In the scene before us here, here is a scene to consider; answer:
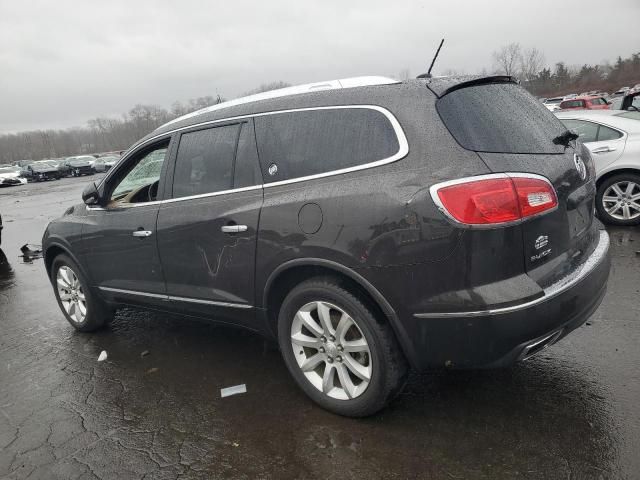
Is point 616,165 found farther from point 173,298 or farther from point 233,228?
point 173,298

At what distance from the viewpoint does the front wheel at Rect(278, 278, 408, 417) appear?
272 cm

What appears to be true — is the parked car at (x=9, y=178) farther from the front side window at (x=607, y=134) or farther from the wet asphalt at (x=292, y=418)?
the front side window at (x=607, y=134)

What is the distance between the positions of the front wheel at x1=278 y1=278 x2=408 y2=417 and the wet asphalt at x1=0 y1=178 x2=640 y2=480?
0.17 m

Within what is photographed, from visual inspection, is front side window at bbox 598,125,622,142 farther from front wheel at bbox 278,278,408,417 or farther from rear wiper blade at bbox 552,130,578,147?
front wheel at bbox 278,278,408,417

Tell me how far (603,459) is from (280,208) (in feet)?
6.83

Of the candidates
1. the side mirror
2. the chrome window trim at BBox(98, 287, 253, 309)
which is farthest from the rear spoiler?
the side mirror

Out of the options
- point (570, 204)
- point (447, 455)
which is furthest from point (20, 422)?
point (570, 204)

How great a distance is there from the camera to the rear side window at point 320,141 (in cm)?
273

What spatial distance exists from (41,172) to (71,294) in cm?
4080

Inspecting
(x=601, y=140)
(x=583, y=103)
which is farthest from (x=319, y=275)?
(x=583, y=103)

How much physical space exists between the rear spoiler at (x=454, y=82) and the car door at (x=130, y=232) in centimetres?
204

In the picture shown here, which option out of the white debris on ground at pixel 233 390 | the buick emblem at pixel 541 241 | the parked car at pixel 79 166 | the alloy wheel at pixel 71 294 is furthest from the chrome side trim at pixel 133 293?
the parked car at pixel 79 166

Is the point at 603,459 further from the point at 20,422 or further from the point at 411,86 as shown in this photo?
the point at 20,422

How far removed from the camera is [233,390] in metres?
3.45
